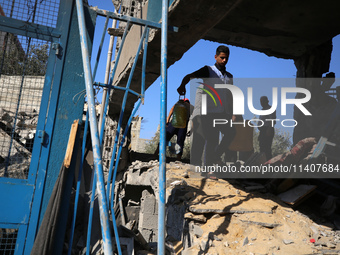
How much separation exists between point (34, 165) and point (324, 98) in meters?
6.84

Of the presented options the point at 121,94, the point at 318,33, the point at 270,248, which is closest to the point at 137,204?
the point at 121,94

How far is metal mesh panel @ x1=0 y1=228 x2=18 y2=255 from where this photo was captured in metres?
2.95

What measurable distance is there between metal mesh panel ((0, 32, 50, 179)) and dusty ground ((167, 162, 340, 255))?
7.34ft

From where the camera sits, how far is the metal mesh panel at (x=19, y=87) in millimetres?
3174

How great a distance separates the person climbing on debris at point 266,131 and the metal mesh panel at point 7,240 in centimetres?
564

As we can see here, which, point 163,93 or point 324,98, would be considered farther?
point 324,98

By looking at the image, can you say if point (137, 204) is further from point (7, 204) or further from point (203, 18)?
point (203, 18)

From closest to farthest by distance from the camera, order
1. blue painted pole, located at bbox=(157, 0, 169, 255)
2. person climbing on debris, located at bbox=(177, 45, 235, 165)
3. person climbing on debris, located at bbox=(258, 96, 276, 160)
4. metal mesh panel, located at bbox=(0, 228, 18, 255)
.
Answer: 1. blue painted pole, located at bbox=(157, 0, 169, 255)
2. metal mesh panel, located at bbox=(0, 228, 18, 255)
3. person climbing on debris, located at bbox=(177, 45, 235, 165)
4. person climbing on debris, located at bbox=(258, 96, 276, 160)

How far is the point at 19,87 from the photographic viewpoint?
10.6ft

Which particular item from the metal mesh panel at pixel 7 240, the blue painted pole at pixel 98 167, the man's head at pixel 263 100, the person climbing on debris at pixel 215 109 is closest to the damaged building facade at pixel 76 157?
the metal mesh panel at pixel 7 240

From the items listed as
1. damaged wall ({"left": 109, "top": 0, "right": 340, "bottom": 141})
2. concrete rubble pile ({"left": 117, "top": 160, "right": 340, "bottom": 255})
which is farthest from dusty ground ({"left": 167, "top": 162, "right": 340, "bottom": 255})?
damaged wall ({"left": 109, "top": 0, "right": 340, "bottom": 141})

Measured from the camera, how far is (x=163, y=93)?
281cm

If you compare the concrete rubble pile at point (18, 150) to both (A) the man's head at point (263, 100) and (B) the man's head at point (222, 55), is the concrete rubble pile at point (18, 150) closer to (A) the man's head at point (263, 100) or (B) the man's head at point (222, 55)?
(B) the man's head at point (222, 55)

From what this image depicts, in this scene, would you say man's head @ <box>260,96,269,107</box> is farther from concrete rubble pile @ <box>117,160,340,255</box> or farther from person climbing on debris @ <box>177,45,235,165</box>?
concrete rubble pile @ <box>117,160,340,255</box>
